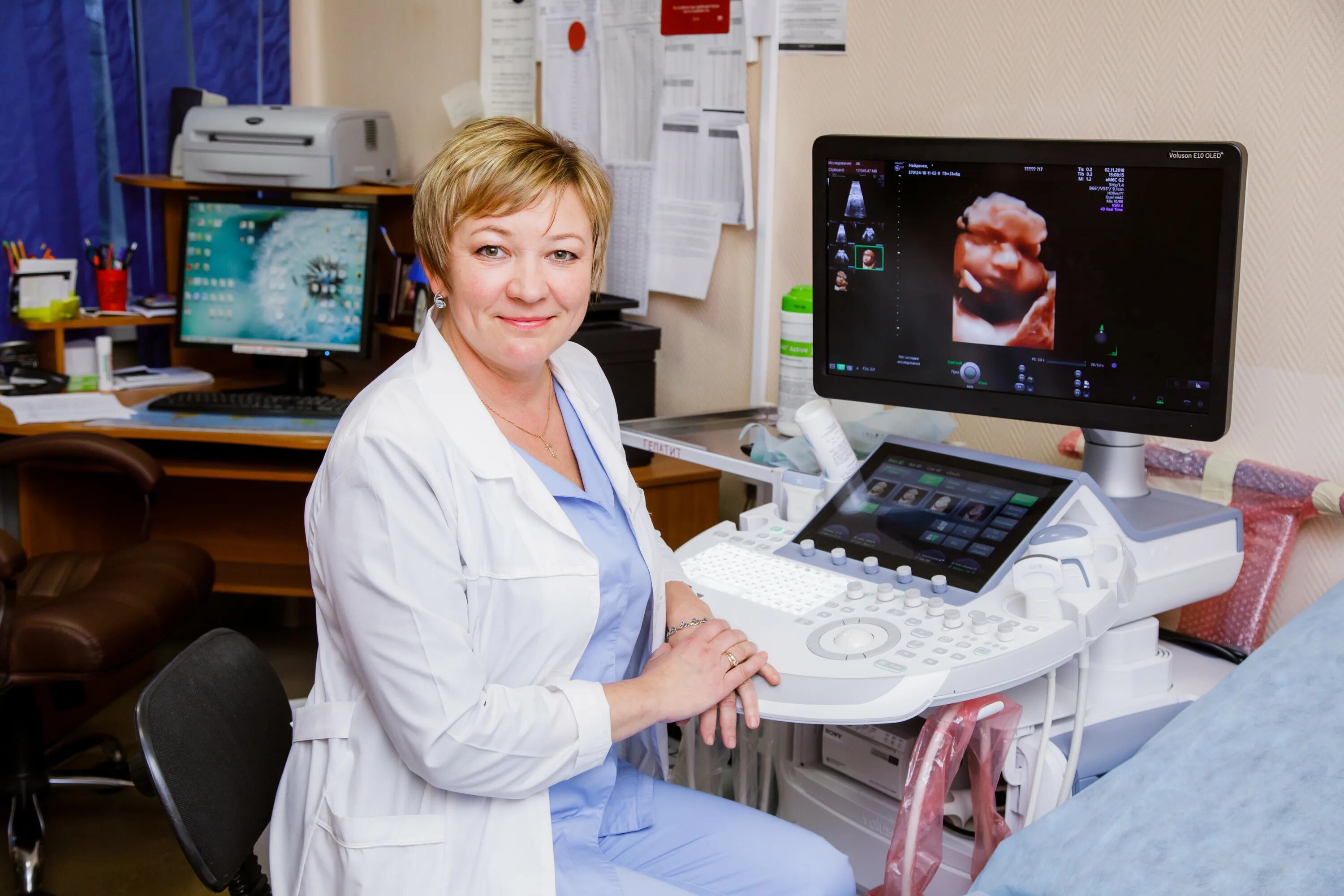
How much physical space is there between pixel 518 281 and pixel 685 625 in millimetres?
406

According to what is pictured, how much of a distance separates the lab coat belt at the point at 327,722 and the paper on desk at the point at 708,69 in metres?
1.44

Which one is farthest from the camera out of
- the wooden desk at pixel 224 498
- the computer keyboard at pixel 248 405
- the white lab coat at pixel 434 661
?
the computer keyboard at pixel 248 405

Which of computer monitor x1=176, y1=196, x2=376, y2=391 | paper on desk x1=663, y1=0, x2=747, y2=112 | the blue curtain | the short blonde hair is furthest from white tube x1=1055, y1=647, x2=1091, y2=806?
the blue curtain

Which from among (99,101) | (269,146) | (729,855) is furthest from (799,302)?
(99,101)

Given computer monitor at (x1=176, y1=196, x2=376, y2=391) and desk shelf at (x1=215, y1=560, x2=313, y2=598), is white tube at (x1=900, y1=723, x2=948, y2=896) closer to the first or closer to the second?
desk shelf at (x1=215, y1=560, x2=313, y2=598)

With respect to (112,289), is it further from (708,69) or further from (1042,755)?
(1042,755)

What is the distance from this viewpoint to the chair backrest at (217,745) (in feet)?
3.59

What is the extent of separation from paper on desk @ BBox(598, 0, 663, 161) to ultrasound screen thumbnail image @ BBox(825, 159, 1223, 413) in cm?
95

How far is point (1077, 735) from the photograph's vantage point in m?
1.33

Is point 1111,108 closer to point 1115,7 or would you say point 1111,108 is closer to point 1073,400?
point 1115,7

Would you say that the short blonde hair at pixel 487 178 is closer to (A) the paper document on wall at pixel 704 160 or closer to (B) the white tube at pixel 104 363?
(A) the paper document on wall at pixel 704 160

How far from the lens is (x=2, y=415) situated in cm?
249

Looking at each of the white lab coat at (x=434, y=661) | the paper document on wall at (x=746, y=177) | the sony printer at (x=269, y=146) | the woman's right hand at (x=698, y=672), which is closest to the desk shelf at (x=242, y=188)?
the sony printer at (x=269, y=146)

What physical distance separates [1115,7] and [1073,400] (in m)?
0.58
